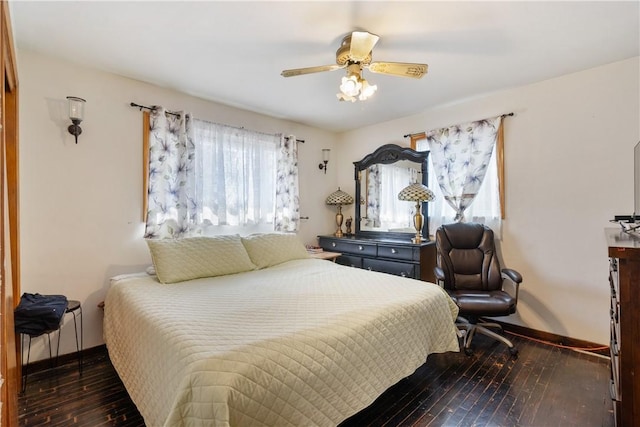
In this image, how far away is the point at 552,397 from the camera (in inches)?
76.6

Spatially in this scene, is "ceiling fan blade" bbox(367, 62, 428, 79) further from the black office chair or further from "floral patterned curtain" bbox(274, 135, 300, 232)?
"floral patterned curtain" bbox(274, 135, 300, 232)

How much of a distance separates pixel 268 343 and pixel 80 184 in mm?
2281

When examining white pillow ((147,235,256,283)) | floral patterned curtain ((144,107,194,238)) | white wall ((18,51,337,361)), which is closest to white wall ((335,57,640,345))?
white pillow ((147,235,256,283))

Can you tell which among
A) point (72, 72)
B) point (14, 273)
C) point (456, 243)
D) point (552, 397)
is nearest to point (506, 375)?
point (552, 397)

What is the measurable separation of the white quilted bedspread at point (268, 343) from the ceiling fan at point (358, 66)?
1364 mm

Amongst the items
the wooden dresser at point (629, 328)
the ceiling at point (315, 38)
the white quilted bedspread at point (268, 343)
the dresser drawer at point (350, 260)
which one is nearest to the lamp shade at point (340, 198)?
the dresser drawer at point (350, 260)

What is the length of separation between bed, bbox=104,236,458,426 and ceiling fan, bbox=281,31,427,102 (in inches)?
53.7

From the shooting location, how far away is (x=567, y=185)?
106 inches

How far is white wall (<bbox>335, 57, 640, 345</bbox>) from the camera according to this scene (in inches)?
97.2

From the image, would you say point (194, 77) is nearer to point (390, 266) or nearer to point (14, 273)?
point (14, 273)

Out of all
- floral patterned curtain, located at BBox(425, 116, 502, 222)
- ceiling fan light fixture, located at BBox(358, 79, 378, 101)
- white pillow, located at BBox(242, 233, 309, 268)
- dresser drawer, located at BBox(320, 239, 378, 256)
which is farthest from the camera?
dresser drawer, located at BBox(320, 239, 378, 256)

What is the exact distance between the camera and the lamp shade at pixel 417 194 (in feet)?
11.2

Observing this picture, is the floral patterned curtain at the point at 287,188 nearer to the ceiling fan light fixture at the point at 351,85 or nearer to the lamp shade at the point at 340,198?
the lamp shade at the point at 340,198

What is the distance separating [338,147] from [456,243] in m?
2.38
